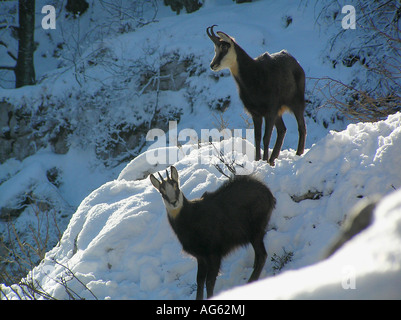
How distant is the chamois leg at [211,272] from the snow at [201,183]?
0.22m

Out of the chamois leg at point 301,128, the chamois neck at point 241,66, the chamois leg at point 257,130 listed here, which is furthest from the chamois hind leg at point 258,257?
the chamois neck at point 241,66

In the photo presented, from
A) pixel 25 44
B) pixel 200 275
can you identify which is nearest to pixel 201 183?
pixel 200 275

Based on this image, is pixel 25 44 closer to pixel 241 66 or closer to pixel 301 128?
pixel 241 66

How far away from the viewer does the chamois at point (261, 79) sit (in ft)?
19.4

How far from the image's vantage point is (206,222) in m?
4.37

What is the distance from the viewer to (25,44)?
642 inches

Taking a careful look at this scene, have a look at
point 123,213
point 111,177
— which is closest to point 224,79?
point 111,177

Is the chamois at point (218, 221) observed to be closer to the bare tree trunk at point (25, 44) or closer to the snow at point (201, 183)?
the snow at point (201, 183)

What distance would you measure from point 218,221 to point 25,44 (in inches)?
554

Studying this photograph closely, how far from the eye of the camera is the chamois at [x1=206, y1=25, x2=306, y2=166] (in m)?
5.90

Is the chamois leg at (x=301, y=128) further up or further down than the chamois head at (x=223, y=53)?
further down
